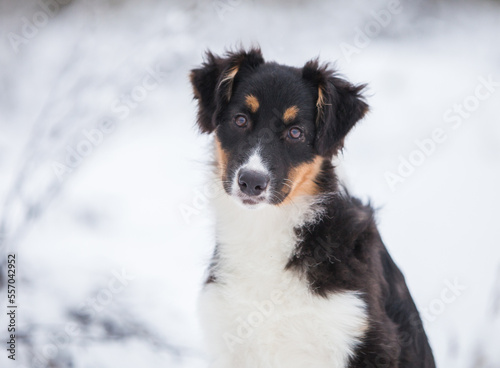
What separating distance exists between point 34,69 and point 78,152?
50.7 inches

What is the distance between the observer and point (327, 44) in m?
6.77

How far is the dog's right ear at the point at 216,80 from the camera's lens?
12.1 ft

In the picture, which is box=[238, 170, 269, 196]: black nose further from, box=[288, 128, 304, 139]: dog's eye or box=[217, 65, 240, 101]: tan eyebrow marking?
box=[217, 65, 240, 101]: tan eyebrow marking

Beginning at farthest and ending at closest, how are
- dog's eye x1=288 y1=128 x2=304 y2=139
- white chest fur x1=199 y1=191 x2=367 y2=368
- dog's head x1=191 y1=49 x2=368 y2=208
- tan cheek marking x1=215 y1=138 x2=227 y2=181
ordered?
tan cheek marking x1=215 y1=138 x2=227 y2=181
dog's eye x1=288 y1=128 x2=304 y2=139
dog's head x1=191 y1=49 x2=368 y2=208
white chest fur x1=199 y1=191 x2=367 y2=368

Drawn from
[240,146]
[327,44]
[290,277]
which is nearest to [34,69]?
[327,44]

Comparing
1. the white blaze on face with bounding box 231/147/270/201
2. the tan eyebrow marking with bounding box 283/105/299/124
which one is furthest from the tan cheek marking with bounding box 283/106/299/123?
the white blaze on face with bounding box 231/147/270/201

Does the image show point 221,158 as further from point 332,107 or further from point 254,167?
point 332,107

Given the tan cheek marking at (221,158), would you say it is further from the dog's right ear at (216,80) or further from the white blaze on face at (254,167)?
the white blaze on face at (254,167)

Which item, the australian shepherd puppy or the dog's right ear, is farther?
the dog's right ear

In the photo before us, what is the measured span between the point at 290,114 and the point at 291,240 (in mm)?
727

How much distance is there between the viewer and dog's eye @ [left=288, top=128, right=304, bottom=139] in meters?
3.53

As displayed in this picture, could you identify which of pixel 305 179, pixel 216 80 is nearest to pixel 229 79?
pixel 216 80

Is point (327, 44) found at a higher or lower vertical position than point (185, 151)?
higher

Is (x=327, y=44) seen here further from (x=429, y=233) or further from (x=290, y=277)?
(x=290, y=277)
